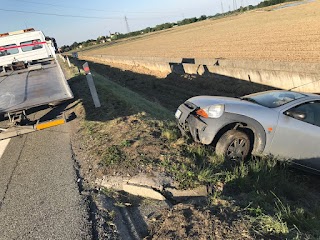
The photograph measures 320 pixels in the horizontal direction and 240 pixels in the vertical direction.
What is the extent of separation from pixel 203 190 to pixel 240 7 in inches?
5546

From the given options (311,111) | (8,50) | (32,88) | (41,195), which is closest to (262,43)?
(8,50)

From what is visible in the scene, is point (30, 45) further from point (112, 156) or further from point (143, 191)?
point (143, 191)

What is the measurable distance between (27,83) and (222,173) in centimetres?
793

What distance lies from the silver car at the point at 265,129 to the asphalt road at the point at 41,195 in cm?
247

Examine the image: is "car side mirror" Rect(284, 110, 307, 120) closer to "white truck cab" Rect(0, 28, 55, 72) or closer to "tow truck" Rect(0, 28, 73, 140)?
"tow truck" Rect(0, 28, 73, 140)

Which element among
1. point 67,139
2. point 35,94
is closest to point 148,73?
point 35,94

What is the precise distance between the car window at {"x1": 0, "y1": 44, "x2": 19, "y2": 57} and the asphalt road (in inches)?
379

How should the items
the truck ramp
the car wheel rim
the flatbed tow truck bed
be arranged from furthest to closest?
the truck ramp, the flatbed tow truck bed, the car wheel rim

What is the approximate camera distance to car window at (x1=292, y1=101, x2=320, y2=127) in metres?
5.57

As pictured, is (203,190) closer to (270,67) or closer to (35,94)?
(35,94)

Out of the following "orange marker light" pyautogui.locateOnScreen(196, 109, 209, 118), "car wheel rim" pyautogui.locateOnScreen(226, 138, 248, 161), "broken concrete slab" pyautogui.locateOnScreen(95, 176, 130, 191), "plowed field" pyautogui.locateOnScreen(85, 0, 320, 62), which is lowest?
"plowed field" pyautogui.locateOnScreen(85, 0, 320, 62)

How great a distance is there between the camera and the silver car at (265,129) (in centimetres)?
552

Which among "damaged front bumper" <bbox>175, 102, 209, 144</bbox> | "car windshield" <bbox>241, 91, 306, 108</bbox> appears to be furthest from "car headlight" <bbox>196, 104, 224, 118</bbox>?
"car windshield" <bbox>241, 91, 306, 108</bbox>

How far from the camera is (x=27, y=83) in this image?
10555 millimetres
